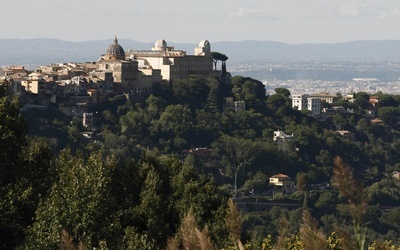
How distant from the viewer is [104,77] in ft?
202

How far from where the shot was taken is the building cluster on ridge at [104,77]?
5825 centimetres

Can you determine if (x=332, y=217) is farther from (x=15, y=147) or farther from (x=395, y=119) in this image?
(x=15, y=147)

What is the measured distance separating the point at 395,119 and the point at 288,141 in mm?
16271

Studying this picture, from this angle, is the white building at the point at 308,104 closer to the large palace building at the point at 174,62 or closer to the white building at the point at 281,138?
the white building at the point at 281,138

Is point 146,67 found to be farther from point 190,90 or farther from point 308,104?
point 308,104

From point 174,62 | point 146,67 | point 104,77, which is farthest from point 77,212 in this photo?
point 174,62

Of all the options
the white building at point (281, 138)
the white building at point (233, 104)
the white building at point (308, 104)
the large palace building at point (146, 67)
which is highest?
the large palace building at point (146, 67)

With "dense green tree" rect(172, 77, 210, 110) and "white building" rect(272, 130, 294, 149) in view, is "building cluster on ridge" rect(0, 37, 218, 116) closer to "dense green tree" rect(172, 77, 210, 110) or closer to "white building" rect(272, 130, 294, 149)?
"dense green tree" rect(172, 77, 210, 110)

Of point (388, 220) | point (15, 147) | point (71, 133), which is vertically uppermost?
point (15, 147)

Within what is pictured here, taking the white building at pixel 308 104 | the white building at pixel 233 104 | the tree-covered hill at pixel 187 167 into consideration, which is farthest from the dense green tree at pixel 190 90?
the white building at pixel 308 104

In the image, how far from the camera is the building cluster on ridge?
58.2 m

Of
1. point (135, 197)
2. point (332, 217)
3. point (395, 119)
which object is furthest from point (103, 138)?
point (135, 197)

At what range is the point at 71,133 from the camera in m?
55.5

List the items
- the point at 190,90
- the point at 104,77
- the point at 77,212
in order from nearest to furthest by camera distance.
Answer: the point at 77,212 < the point at 104,77 < the point at 190,90
